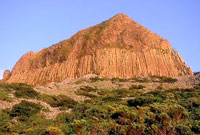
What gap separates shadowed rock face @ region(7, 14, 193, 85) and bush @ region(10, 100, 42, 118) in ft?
73.8

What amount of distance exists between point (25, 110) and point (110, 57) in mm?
27707

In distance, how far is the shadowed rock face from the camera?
46.8 metres

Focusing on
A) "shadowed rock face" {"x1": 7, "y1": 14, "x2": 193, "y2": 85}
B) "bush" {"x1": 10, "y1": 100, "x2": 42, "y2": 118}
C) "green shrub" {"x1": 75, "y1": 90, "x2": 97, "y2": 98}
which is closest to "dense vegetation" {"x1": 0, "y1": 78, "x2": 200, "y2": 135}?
"bush" {"x1": 10, "y1": 100, "x2": 42, "y2": 118}

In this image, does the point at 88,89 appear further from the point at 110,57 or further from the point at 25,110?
the point at 25,110

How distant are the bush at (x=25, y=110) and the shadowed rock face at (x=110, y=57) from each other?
22.5 metres

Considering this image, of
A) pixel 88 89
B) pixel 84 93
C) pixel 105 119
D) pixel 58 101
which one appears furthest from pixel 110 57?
pixel 105 119

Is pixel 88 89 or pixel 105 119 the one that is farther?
pixel 88 89

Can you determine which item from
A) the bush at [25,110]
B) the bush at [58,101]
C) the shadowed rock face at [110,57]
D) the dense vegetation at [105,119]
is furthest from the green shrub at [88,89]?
the bush at [25,110]

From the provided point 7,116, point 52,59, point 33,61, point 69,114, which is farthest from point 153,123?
point 33,61

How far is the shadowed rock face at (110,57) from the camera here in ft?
153

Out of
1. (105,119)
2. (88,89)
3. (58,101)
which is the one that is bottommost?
(105,119)

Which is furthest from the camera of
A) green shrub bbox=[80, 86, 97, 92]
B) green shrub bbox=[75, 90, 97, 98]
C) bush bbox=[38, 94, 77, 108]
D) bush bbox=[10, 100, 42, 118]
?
green shrub bbox=[80, 86, 97, 92]

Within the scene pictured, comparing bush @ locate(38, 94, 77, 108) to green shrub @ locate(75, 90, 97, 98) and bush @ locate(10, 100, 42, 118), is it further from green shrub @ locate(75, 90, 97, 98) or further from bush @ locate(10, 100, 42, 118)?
green shrub @ locate(75, 90, 97, 98)

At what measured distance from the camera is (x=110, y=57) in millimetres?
48188
